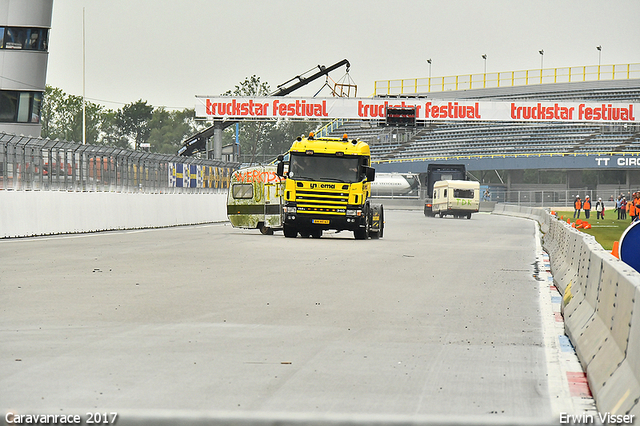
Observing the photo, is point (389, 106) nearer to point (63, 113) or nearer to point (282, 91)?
Answer: point (282, 91)

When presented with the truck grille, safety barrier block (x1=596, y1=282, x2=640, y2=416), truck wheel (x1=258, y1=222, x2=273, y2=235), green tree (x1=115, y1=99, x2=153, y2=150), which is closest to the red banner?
truck wheel (x1=258, y1=222, x2=273, y2=235)

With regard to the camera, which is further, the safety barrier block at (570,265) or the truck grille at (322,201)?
the truck grille at (322,201)

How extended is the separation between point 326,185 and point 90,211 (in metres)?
8.12

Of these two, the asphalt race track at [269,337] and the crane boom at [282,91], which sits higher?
the crane boom at [282,91]

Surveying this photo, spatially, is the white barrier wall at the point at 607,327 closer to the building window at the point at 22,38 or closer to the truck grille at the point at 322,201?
the truck grille at the point at 322,201

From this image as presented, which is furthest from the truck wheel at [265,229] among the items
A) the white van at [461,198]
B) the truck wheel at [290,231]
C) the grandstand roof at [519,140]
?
the grandstand roof at [519,140]

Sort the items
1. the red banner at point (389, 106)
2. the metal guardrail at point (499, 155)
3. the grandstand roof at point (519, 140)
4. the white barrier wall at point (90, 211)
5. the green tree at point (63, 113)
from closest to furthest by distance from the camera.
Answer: the white barrier wall at point (90, 211) → the red banner at point (389, 106) → the metal guardrail at point (499, 155) → the grandstand roof at point (519, 140) → the green tree at point (63, 113)

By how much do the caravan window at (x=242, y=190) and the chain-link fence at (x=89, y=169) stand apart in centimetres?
427

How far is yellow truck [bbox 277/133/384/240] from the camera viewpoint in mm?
28000

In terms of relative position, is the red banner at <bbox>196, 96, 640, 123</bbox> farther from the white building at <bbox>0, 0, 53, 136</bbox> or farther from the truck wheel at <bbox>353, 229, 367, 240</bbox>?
the truck wheel at <bbox>353, 229, 367, 240</bbox>

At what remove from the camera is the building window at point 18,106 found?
5031 cm

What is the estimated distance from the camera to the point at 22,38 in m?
49.9

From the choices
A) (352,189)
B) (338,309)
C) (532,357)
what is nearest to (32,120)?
(352,189)

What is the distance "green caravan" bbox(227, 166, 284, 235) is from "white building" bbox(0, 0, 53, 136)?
22.7 metres
